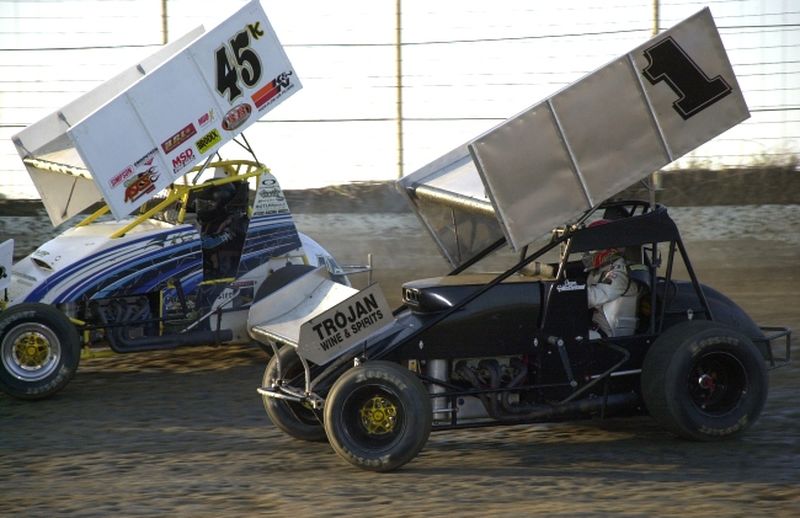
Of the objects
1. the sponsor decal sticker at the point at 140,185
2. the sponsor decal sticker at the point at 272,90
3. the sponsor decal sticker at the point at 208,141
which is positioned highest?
the sponsor decal sticker at the point at 272,90

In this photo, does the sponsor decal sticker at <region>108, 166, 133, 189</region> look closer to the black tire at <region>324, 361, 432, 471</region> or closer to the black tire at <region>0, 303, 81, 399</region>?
the black tire at <region>0, 303, 81, 399</region>

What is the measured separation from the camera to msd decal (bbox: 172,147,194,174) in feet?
34.2

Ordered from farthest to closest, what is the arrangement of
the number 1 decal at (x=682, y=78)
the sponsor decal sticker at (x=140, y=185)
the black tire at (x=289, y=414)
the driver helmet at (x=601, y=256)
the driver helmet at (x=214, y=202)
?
the driver helmet at (x=214, y=202) < the sponsor decal sticker at (x=140, y=185) < the black tire at (x=289, y=414) < the driver helmet at (x=601, y=256) < the number 1 decal at (x=682, y=78)

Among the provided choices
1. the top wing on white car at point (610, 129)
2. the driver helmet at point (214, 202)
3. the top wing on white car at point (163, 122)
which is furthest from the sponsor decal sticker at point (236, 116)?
the top wing on white car at point (610, 129)

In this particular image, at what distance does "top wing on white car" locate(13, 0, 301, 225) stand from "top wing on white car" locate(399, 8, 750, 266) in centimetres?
369

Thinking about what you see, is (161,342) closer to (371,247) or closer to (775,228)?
(371,247)

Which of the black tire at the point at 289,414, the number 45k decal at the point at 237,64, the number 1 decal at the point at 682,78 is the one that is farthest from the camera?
the number 45k decal at the point at 237,64

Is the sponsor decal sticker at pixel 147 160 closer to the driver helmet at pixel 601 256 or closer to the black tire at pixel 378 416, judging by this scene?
the black tire at pixel 378 416

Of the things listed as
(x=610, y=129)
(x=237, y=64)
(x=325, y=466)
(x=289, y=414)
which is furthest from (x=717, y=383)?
(x=237, y=64)

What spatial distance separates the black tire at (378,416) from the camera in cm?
729

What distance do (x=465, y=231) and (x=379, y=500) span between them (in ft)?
8.22

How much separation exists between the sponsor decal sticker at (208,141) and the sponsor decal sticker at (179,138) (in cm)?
10

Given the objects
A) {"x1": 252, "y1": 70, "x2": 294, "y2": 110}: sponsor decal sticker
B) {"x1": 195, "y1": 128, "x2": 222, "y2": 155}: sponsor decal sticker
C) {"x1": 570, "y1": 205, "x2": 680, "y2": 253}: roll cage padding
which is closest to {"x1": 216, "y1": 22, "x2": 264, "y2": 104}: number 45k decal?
{"x1": 252, "y1": 70, "x2": 294, "y2": 110}: sponsor decal sticker

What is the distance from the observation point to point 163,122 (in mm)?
10352
